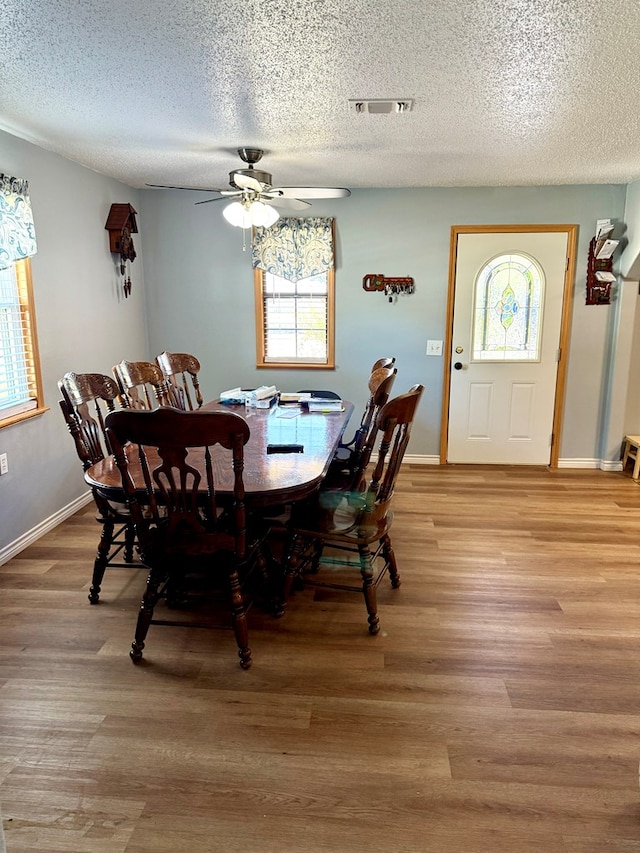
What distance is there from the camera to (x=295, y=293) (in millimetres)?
4836

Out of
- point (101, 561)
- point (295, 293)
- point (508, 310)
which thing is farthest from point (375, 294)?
point (101, 561)

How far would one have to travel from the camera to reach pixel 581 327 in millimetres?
4648

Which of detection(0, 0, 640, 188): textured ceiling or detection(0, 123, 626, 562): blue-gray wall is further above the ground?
detection(0, 0, 640, 188): textured ceiling

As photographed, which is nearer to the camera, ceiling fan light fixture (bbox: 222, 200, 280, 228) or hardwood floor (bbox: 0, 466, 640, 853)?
hardwood floor (bbox: 0, 466, 640, 853)

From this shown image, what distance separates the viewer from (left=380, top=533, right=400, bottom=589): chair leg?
2637mm

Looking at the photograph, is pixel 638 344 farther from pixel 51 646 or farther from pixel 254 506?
pixel 51 646

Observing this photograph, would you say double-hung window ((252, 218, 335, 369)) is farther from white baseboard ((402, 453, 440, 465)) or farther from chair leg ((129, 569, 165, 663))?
chair leg ((129, 569, 165, 663))

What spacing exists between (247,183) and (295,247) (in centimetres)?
153

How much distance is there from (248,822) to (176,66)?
8.76ft

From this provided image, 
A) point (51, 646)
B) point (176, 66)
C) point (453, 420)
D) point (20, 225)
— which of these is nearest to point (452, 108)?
point (176, 66)

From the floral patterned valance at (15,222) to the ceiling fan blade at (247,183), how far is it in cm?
120

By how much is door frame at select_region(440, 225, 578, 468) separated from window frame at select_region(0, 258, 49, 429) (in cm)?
320

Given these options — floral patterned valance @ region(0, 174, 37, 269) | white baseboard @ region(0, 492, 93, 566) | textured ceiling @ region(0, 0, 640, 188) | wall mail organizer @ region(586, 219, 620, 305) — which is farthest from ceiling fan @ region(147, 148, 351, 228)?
wall mail organizer @ region(586, 219, 620, 305)

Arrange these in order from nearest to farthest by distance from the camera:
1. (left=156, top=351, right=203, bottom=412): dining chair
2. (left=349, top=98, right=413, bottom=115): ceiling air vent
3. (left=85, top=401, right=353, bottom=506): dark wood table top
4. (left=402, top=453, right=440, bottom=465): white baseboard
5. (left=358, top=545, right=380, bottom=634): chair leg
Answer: (left=85, top=401, right=353, bottom=506): dark wood table top < (left=358, top=545, right=380, bottom=634): chair leg < (left=349, top=98, right=413, bottom=115): ceiling air vent < (left=156, top=351, right=203, bottom=412): dining chair < (left=402, top=453, right=440, bottom=465): white baseboard
